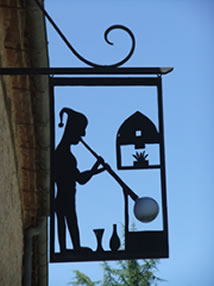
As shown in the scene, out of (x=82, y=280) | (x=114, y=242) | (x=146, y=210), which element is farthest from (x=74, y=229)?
(x=82, y=280)

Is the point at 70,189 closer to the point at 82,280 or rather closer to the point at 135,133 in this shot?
the point at 135,133

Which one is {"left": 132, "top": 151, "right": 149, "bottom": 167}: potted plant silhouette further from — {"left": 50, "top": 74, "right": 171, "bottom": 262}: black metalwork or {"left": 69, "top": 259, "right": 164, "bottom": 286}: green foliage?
{"left": 69, "top": 259, "right": 164, "bottom": 286}: green foliage

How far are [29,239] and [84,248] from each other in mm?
2766

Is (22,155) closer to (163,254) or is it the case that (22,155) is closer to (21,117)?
(21,117)

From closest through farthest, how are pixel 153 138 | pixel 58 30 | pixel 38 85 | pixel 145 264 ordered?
pixel 58 30 → pixel 153 138 → pixel 38 85 → pixel 145 264

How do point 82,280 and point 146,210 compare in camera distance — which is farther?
point 82,280

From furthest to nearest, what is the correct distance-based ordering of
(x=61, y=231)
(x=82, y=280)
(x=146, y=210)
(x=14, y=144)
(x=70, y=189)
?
(x=82, y=280)
(x=14, y=144)
(x=70, y=189)
(x=61, y=231)
(x=146, y=210)

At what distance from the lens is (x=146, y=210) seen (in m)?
4.58

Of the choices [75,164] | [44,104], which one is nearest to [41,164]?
[44,104]

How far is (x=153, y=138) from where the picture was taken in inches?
190

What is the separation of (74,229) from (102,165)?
424 millimetres

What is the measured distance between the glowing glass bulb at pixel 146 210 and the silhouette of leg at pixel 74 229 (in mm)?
418

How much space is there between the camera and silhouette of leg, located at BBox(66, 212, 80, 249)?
15.7ft

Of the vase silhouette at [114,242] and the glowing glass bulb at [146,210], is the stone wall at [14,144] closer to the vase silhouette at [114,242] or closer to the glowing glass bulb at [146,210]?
the vase silhouette at [114,242]
